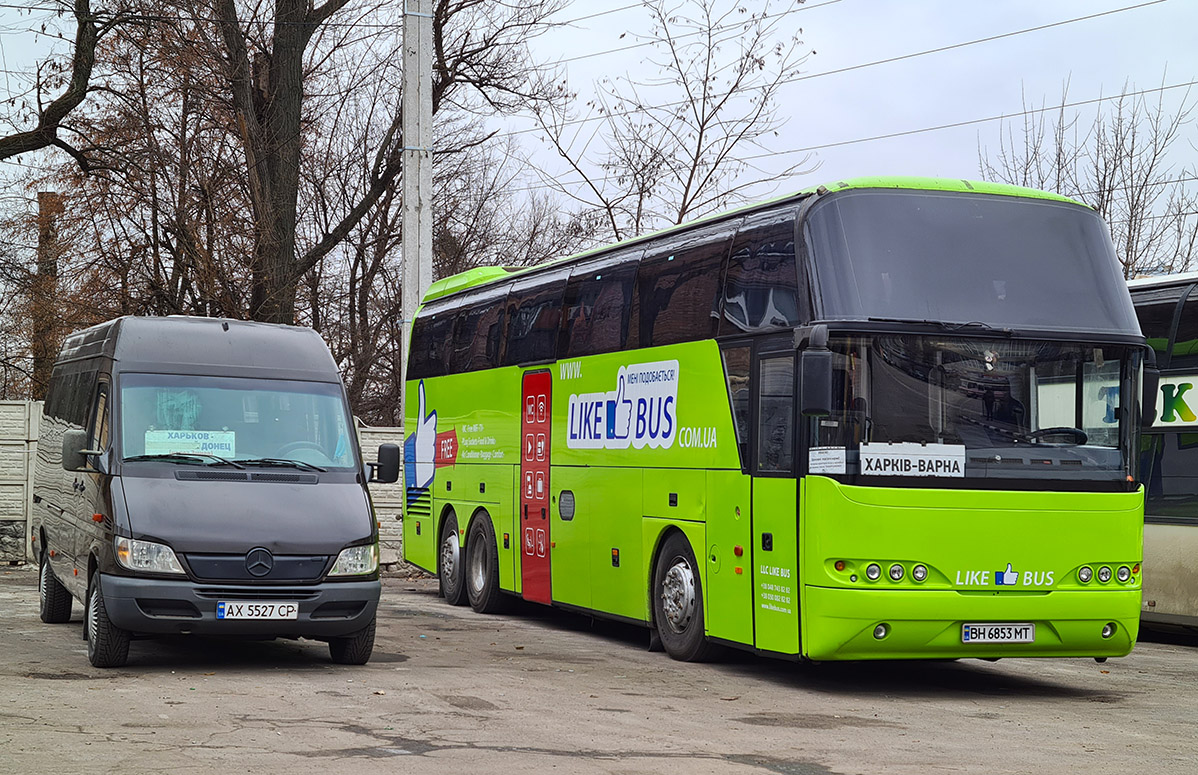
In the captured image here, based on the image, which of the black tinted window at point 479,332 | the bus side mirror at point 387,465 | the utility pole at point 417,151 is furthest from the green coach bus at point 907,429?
the utility pole at point 417,151

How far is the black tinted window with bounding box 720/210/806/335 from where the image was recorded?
36.4 ft

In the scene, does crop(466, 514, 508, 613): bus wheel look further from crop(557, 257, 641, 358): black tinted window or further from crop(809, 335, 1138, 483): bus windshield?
crop(809, 335, 1138, 483): bus windshield

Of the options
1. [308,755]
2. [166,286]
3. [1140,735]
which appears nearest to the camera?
[308,755]

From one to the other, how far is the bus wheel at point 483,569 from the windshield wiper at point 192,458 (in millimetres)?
6036

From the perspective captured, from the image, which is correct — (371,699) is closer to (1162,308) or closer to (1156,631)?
(1162,308)

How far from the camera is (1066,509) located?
35.5 ft

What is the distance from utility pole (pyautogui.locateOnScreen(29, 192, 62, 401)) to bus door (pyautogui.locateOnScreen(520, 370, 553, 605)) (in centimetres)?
1256

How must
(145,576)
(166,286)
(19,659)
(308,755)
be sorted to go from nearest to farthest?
1. (308,755)
2. (145,576)
3. (19,659)
4. (166,286)

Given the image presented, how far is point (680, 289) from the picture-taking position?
1301 centimetres

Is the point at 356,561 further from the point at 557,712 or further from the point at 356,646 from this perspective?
the point at 557,712

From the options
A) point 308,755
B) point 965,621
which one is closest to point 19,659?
point 308,755

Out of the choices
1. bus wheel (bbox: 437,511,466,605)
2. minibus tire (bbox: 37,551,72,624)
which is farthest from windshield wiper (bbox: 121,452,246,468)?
bus wheel (bbox: 437,511,466,605)

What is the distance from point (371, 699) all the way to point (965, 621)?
4164 millimetres

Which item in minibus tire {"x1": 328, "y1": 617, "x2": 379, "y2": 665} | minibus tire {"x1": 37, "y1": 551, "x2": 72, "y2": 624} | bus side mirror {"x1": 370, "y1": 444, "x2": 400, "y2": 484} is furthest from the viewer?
minibus tire {"x1": 37, "y1": 551, "x2": 72, "y2": 624}
